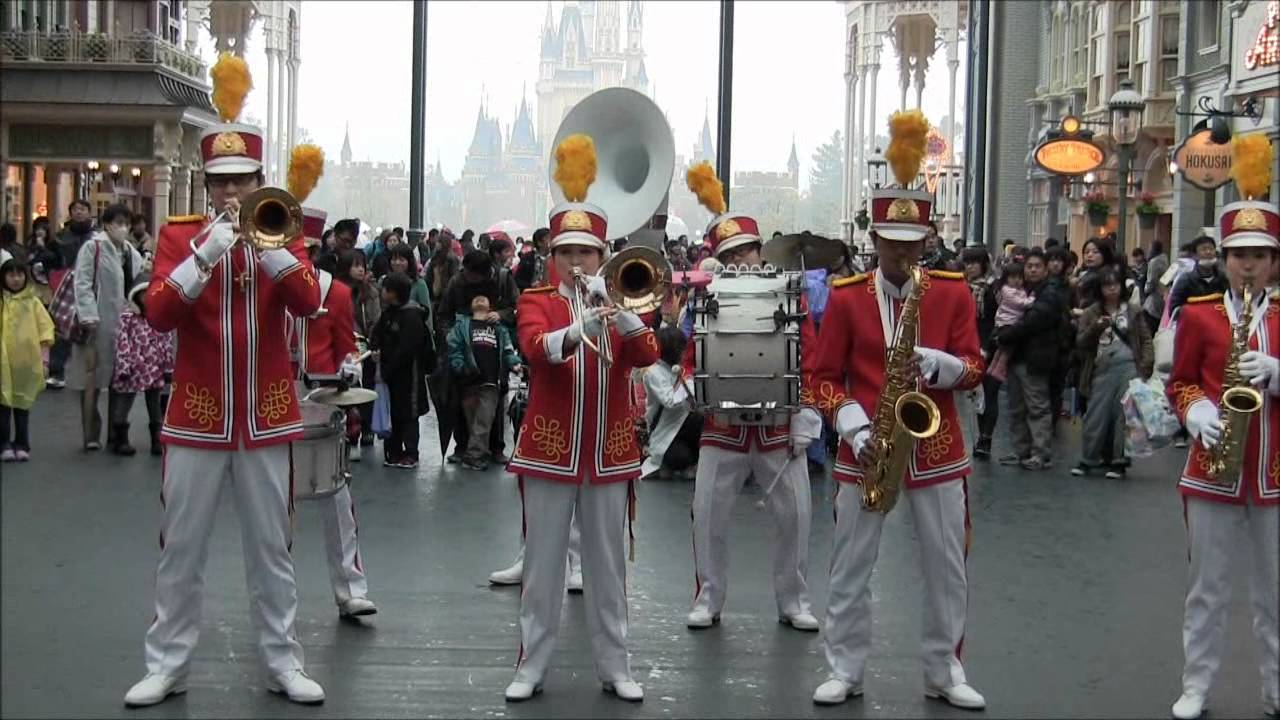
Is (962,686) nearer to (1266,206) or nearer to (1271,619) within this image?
(1271,619)

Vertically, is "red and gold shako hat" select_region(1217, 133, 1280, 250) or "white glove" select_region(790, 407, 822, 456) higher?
"red and gold shako hat" select_region(1217, 133, 1280, 250)

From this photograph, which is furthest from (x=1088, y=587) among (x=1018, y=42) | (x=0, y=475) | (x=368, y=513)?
(x=1018, y=42)

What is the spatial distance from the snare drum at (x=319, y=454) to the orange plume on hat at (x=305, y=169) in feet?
2.99

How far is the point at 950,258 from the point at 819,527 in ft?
29.5

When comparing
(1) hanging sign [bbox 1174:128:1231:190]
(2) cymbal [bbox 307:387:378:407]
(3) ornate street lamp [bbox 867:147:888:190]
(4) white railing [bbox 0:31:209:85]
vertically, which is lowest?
(2) cymbal [bbox 307:387:378:407]

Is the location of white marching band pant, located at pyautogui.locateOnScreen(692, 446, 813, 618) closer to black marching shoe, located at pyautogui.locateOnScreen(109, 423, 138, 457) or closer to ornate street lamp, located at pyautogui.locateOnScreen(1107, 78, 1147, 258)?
black marching shoe, located at pyautogui.locateOnScreen(109, 423, 138, 457)

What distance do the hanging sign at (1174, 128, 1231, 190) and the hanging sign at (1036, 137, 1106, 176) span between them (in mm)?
2268

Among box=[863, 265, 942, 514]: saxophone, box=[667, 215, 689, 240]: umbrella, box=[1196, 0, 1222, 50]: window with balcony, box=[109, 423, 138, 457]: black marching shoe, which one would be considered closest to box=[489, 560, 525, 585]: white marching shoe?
box=[863, 265, 942, 514]: saxophone

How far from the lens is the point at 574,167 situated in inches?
280

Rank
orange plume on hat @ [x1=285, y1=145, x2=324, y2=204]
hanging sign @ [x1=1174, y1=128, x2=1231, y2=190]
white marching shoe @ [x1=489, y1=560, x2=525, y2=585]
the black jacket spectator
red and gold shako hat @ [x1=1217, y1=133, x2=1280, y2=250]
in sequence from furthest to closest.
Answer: hanging sign @ [x1=1174, y1=128, x2=1231, y2=190] → the black jacket spectator → white marching shoe @ [x1=489, y1=560, x2=525, y2=585] → orange plume on hat @ [x1=285, y1=145, x2=324, y2=204] → red and gold shako hat @ [x1=1217, y1=133, x2=1280, y2=250]

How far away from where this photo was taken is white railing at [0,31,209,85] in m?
31.3

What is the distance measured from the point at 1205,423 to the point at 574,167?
2.65 meters

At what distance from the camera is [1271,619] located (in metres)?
6.39

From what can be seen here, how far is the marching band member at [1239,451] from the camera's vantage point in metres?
6.27
